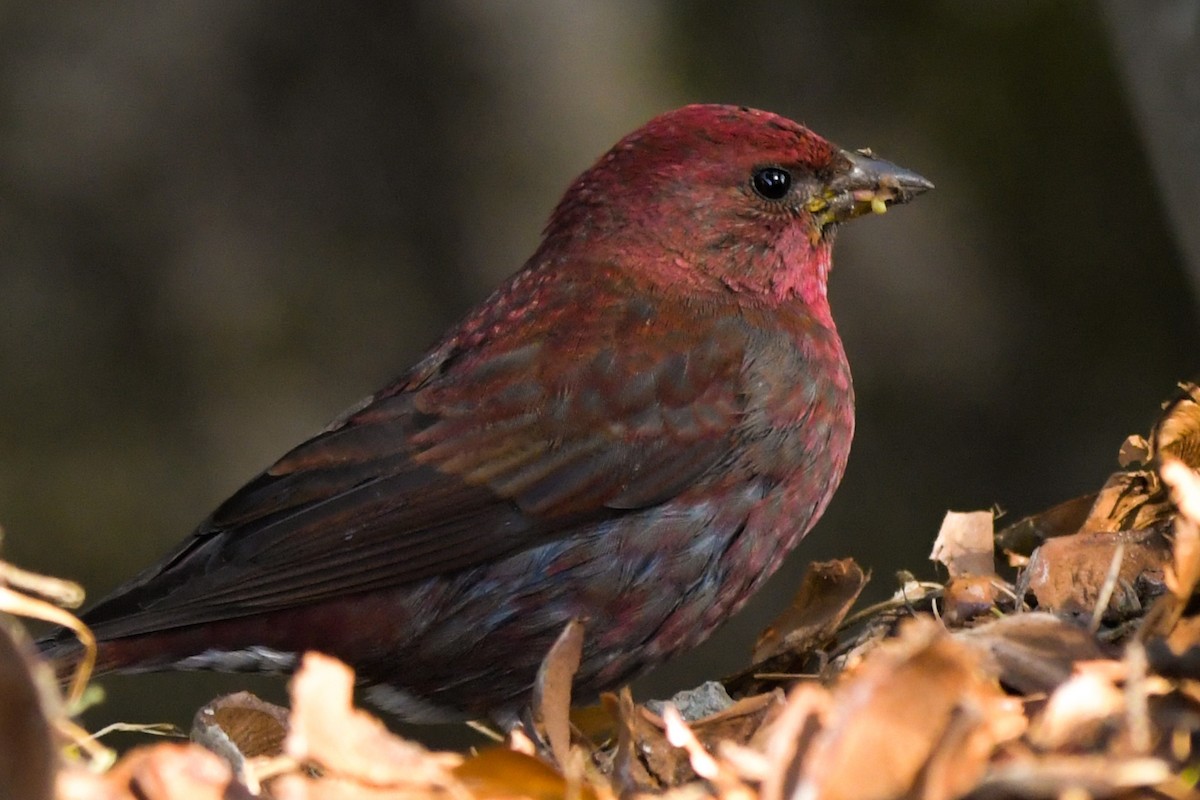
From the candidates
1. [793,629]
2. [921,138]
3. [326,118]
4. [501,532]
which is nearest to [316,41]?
[326,118]

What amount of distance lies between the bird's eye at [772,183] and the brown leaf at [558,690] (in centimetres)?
184

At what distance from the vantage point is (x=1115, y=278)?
7.16 meters

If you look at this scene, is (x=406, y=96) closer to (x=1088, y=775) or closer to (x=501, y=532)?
(x=501, y=532)

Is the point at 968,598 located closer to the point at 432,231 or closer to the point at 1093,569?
the point at 1093,569

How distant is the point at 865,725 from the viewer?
1806 millimetres

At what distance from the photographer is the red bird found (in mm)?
A: 3463

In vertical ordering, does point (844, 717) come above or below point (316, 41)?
below

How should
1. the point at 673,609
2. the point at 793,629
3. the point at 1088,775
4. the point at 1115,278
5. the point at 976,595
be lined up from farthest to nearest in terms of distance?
the point at 1115,278
the point at 673,609
the point at 793,629
the point at 976,595
the point at 1088,775

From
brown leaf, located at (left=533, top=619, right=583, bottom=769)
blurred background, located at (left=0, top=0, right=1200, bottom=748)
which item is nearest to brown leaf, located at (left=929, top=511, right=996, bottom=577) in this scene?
brown leaf, located at (left=533, top=619, right=583, bottom=769)

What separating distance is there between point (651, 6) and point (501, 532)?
14.2 ft

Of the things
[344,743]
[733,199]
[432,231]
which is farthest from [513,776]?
[432,231]

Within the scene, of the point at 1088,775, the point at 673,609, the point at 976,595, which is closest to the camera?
the point at 1088,775

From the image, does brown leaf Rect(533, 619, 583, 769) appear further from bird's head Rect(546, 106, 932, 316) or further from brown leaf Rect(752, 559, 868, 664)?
bird's head Rect(546, 106, 932, 316)

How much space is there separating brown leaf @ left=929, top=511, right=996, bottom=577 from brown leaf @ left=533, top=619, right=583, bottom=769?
883mm
